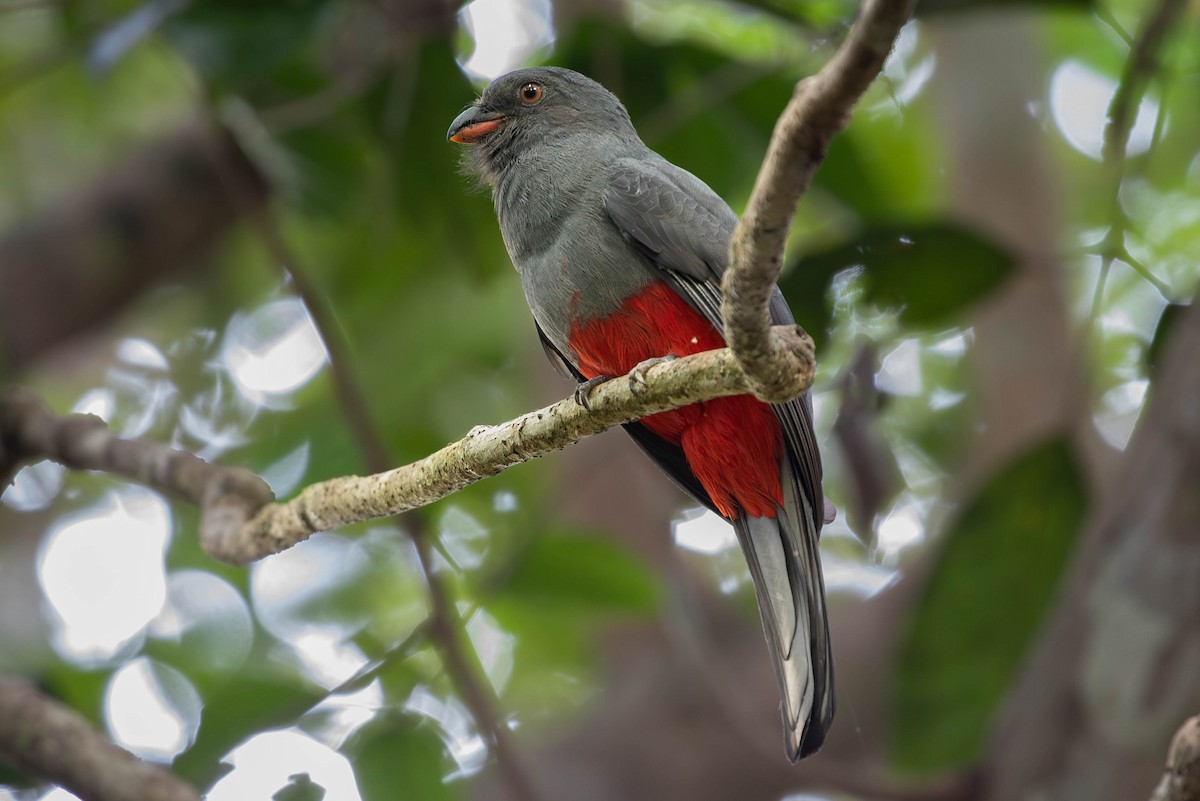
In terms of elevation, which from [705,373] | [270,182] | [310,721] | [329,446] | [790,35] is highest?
[790,35]

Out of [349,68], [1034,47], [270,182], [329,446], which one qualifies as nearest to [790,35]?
[1034,47]

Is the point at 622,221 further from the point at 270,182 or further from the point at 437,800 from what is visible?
the point at 270,182

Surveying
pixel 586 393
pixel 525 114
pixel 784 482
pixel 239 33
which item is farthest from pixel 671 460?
pixel 239 33

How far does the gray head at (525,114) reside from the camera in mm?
3486

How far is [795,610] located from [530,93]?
166 centimetres

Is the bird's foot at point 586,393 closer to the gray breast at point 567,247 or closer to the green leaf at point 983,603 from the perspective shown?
the gray breast at point 567,247

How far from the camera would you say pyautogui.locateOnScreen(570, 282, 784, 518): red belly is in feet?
9.57

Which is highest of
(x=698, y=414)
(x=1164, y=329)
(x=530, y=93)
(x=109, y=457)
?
(x=530, y=93)

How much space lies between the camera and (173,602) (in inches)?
233

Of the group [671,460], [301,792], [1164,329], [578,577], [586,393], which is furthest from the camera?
[578,577]

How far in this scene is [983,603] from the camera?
4.40 m

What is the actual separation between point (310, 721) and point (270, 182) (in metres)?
2.36

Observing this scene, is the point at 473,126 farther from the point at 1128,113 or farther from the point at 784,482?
the point at 1128,113

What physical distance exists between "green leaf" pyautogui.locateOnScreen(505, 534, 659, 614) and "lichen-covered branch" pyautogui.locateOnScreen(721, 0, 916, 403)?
93.0 inches
